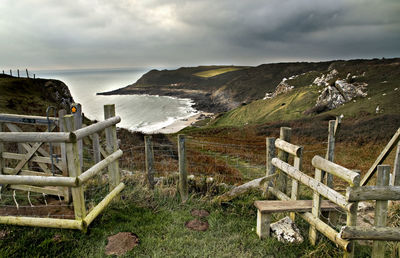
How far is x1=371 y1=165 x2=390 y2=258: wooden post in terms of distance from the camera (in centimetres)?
396

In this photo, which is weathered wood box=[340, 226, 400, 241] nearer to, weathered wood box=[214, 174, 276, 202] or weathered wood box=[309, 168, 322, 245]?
weathered wood box=[309, 168, 322, 245]

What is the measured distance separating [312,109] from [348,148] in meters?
20.9

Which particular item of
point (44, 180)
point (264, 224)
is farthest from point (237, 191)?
point (44, 180)

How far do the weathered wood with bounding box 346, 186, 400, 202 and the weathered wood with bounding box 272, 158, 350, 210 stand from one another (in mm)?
236

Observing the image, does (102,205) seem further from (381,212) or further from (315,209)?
(381,212)

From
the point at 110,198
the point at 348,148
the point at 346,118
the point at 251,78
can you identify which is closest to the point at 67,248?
the point at 110,198

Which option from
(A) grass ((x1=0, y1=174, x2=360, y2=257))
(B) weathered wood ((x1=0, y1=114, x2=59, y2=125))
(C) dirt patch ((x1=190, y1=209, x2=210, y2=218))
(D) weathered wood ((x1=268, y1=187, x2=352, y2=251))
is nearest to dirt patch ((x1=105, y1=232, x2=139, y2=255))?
(A) grass ((x1=0, y1=174, x2=360, y2=257))

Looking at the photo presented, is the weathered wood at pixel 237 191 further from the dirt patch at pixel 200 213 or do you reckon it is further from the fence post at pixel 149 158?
the fence post at pixel 149 158

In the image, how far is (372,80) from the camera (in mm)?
38312

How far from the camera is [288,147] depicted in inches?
224

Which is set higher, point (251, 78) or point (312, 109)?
point (251, 78)

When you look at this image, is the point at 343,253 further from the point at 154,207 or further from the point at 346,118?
the point at 346,118

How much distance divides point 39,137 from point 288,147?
5.01m

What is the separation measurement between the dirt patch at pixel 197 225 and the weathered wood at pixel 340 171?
264cm
